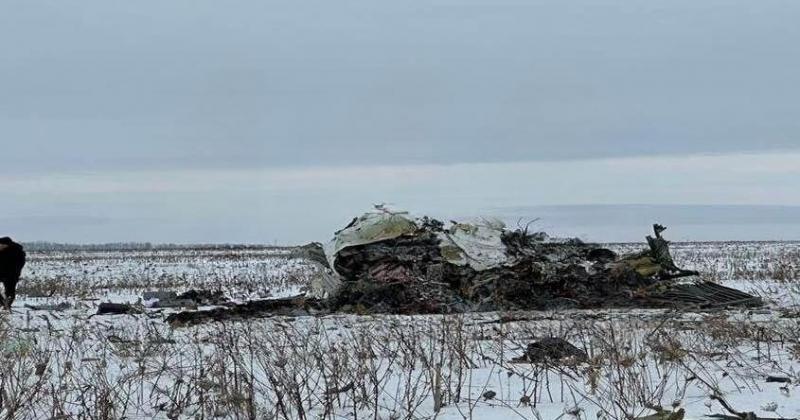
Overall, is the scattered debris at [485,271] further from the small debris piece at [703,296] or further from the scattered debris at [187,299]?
the scattered debris at [187,299]

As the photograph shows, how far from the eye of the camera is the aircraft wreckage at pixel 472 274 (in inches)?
512

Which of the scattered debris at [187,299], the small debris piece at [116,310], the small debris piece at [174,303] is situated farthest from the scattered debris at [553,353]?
the small debris piece at [174,303]

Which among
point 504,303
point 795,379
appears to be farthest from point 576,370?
point 504,303

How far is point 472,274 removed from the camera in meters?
14.0

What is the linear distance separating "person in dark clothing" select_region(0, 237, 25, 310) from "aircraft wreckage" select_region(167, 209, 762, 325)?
402 cm

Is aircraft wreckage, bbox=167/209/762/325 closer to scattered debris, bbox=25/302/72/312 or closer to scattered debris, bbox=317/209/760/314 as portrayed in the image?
scattered debris, bbox=317/209/760/314

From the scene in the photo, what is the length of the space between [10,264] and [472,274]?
7.53 meters

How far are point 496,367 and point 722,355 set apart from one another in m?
1.77

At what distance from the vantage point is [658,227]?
47.5ft

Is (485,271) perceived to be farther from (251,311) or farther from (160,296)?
(160,296)

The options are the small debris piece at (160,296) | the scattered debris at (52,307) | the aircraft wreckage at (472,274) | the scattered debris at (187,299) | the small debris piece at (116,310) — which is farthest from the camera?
the small debris piece at (160,296)

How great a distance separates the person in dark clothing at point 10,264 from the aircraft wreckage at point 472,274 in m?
4.02

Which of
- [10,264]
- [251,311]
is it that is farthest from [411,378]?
[10,264]

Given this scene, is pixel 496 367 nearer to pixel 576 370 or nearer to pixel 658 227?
pixel 576 370
